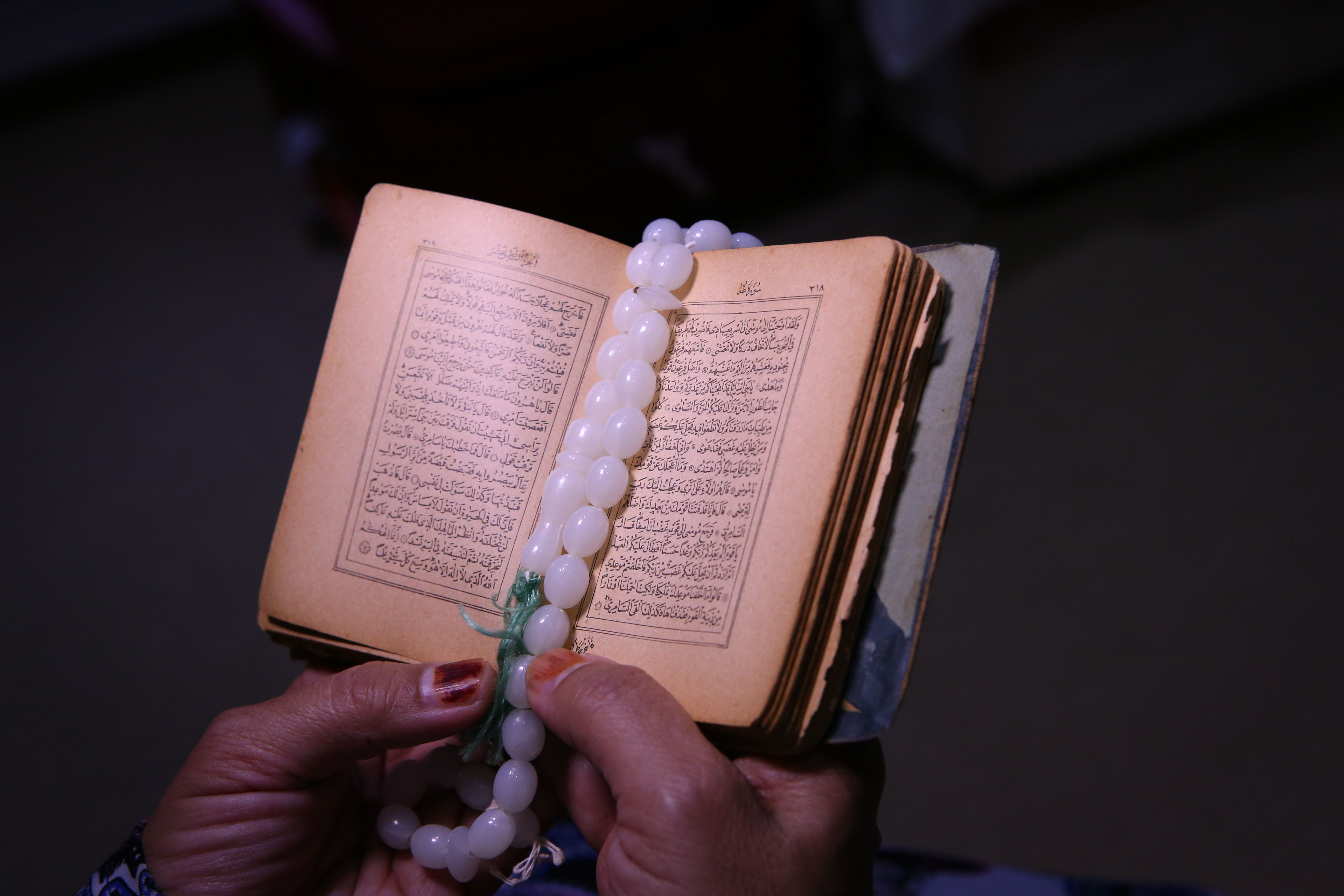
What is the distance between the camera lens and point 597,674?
693 millimetres

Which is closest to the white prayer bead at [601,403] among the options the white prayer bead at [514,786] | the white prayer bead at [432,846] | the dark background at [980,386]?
the white prayer bead at [514,786]

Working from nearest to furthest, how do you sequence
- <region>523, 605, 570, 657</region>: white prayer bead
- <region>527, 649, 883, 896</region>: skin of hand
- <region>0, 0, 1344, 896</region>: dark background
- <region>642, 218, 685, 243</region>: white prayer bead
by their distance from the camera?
<region>527, 649, 883, 896</region>: skin of hand
<region>523, 605, 570, 657</region>: white prayer bead
<region>642, 218, 685, 243</region>: white prayer bead
<region>0, 0, 1344, 896</region>: dark background

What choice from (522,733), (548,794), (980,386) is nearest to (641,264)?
(522,733)

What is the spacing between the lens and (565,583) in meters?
0.75

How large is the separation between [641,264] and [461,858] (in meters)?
0.60

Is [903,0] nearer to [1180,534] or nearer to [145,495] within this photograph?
[1180,534]

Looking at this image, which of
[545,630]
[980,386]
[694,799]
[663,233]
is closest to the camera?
[694,799]

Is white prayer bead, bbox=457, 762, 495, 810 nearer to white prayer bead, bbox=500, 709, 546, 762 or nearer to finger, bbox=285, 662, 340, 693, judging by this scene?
white prayer bead, bbox=500, 709, 546, 762

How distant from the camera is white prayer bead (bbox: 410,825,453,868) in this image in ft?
2.64

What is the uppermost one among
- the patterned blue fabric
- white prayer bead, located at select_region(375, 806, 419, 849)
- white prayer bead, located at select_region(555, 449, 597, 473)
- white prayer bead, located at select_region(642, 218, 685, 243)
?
white prayer bead, located at select_region(642, 218, 685, 243)

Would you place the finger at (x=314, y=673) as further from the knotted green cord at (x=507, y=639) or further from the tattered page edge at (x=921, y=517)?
the tattered page edge at (x=921, y=517)

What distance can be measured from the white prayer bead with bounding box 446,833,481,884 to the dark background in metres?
0.93

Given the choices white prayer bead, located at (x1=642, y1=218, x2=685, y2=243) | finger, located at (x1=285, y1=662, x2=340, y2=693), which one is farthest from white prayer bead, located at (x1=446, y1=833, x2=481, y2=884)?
white prayer bead, located at (x1=642, y1=218, x2=685, y2=243)

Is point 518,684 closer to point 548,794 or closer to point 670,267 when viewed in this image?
point 548,794
